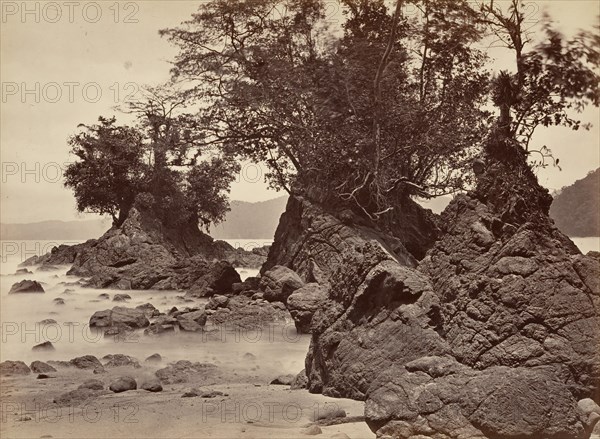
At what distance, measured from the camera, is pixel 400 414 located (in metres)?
5.36

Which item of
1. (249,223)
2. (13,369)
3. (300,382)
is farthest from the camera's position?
(249,223)

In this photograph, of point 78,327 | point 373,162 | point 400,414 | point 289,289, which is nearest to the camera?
point 400,414

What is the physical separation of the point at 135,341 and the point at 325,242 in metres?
6.89

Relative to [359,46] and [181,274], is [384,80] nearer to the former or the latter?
Result: [359,46]

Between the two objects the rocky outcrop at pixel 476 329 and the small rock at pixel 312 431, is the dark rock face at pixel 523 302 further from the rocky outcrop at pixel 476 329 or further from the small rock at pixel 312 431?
the small rock at pixel 312 431

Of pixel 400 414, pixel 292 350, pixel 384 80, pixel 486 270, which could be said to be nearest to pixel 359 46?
pixel 384 80

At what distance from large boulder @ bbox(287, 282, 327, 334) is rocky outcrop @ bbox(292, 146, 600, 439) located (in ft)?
10.8

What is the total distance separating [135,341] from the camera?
38.1ft

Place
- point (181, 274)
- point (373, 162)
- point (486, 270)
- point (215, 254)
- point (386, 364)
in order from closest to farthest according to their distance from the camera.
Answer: point (386, 364) → point (486, 270) → point (373, 162) → point (181, 274) → point (215, 254)

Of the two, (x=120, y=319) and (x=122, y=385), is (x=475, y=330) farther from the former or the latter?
(x=120, y=319)

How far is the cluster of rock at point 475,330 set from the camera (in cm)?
519

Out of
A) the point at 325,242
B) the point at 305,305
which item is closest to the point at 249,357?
the point at 305,305

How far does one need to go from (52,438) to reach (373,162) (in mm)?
12904

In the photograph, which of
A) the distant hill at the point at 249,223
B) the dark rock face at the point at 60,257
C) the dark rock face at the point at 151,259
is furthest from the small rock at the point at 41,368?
the distant hill at the point at 249,223
